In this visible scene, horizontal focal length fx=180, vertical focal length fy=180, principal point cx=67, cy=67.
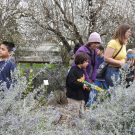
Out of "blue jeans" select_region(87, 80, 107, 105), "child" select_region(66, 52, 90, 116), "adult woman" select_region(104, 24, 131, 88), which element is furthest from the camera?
"adult woman" select_region(104, 24, 131, 88)

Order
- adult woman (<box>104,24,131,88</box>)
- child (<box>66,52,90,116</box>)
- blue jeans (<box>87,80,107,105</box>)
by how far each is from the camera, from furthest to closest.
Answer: adult woman (<box>104,24,131,88</box>) < child (<box>66,52,90,116</box>) < blue jeans (<box>87,80,107,105</box>)

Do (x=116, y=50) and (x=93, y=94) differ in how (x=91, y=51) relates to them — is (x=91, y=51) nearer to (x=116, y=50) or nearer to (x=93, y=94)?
(x=116, y=50)

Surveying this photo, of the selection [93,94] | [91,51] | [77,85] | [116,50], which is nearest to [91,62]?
[91,51]

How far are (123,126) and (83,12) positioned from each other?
848 cm

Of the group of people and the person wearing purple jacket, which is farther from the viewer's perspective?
the person wearing purple jacket

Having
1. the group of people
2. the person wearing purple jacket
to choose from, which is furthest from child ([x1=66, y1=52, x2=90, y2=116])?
the person wearing purple jacket

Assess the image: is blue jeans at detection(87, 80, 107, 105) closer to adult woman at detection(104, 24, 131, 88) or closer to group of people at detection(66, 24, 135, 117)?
group of people at detection(66, 24, 135, 117)

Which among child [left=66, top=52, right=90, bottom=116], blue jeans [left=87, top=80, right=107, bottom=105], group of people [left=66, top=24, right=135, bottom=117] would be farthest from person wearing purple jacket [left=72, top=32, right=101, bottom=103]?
blue jeans [left=87, top=80, right=107, bottom=105]

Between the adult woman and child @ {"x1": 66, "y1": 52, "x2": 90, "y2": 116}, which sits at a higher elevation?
the adult woman

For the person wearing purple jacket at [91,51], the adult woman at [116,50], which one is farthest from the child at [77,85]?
the adult woman at [116,50]

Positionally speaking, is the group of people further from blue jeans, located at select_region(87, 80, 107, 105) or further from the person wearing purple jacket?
blue jeans, located at select_region(87, 80, 107, 105)

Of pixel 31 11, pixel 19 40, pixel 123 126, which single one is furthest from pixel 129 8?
pixel 123 126

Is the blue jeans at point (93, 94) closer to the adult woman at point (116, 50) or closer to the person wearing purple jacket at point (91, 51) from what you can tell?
the person wearing purple jacket at point (91, 51)

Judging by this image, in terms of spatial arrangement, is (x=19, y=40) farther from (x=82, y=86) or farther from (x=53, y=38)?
(x=82, y=86)
